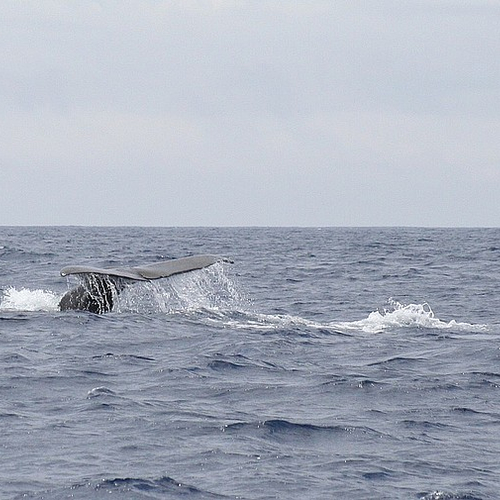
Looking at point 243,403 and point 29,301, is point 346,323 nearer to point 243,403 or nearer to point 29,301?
point 29,301

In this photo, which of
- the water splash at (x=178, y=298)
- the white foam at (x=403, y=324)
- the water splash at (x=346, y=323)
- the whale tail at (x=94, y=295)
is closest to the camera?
the water splash at (x=178, y=298)

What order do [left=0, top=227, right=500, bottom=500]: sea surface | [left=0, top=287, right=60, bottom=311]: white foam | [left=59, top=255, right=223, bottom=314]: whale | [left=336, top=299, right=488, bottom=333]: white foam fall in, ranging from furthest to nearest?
[left=0, top=287, right=60, bottom=311]: white foam → [left=336, top=299, right=488, bottom=333]: white foam → [left=59, top=255, right=223, bottom=314]: whale → [left=0, top=227, right=500, bottom=500]: sea surface

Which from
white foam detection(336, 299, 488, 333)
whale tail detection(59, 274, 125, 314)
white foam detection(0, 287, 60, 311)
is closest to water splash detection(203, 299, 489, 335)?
white foam detection(336, 299, 488, 333)

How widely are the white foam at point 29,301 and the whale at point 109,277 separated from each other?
51 centimetres

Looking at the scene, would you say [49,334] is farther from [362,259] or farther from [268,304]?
[362,259]

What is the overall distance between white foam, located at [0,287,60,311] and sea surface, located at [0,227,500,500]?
0.07m

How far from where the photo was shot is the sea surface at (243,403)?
790 cm

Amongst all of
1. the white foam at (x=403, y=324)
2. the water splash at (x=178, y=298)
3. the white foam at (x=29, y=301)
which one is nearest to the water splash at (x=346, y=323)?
the white foam at (x=403, y=324)

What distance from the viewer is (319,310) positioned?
66.7 ft

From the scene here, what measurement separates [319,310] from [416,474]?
12.2 meters

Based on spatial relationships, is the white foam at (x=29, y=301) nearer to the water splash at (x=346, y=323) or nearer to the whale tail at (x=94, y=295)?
the whale tail at (x=94, y=295)

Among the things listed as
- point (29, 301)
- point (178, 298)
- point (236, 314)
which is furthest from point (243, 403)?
point (29, 301)

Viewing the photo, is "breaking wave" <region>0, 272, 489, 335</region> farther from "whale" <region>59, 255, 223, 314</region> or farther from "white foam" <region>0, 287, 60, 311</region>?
"whale" <region>59, 255, 223, 314</region>

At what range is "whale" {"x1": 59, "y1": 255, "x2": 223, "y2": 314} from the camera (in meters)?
14.0
